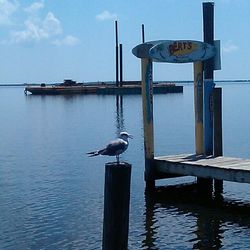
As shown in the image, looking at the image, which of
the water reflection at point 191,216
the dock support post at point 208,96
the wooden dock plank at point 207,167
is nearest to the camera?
the water reflection at point 191,216

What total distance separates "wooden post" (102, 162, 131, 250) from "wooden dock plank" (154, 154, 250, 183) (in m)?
7.12

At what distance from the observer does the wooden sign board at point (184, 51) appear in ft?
60.1

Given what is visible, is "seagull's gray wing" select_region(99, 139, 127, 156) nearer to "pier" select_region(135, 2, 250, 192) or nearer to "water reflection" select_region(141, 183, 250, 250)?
"water reflection" select_region(141, 183, 250, 250)

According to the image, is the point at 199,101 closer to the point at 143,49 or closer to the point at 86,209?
the point at 143,49

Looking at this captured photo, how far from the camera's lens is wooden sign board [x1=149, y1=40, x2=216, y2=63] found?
18.3 metres

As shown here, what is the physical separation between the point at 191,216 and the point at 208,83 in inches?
173

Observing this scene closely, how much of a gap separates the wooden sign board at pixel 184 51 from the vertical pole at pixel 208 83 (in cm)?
42

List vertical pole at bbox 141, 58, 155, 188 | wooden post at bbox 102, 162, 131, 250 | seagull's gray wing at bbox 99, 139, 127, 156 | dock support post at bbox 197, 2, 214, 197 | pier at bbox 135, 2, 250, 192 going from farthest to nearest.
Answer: dock support post at bbox 197, 2, 214, 197
vertical pole at bbox 141, 58, 155, 188
pier at bbox 135, 2, 250, 192
seagull's gray wing at bbox 99, 139, 127, 156
wooden post at bbox 102, 162, 131, 250

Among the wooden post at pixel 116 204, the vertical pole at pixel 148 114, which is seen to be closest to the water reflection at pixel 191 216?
the vertical pole at pixel 148 114

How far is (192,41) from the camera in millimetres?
18594

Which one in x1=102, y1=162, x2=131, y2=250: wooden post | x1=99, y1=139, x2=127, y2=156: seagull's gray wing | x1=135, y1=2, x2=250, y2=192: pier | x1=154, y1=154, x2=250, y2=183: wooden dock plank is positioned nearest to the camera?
x1=102, y1=162, x2=131, y2=250: wooden post

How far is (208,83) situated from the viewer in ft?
61.9

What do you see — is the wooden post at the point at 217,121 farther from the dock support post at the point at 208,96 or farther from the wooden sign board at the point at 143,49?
the wooden sign board at the point at 143,49

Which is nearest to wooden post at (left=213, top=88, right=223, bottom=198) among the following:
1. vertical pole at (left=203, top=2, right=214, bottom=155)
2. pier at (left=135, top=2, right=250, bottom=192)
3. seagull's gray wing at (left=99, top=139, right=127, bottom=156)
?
pier at (left=135, top=2, right=250, bottom=192)
